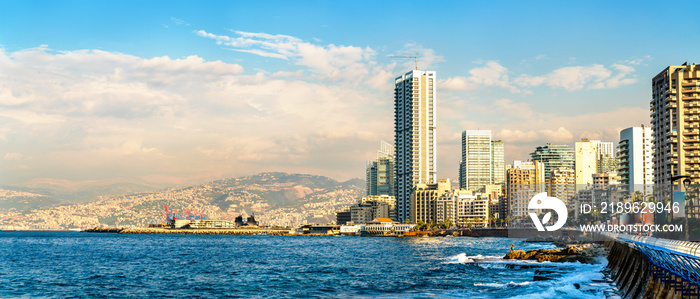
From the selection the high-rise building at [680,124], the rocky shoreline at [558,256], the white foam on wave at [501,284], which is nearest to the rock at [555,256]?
the rocky shoreline at [558,256]

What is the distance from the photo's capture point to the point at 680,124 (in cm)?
17675

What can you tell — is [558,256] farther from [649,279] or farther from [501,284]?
[649,279]

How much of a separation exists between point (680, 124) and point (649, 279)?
157m

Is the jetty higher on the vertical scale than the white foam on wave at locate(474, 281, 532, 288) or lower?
higher

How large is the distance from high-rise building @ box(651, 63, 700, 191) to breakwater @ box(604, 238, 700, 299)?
5054 inches

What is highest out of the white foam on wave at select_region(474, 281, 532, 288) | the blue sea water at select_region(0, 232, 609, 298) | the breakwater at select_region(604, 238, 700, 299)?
the breakwater at select_region(604, 238, 700, 299)

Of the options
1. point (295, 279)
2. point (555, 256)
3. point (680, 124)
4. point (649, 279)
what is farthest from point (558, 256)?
point (680, 124)

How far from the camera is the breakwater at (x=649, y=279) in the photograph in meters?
31.5

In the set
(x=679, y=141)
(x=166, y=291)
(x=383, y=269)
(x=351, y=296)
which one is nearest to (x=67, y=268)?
(x=166, y=291)

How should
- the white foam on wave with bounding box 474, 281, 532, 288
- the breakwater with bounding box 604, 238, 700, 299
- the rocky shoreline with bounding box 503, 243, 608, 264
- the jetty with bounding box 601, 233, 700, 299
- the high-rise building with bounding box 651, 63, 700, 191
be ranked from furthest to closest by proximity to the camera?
the high-rise building with bounding box 651, 63, 700, 191
the rocky shoreline with bounding box 503, 243, 608, 264
the white foam on wave with bounding box 474, 281, 532, 288
the breakwater with bounding box 604, 238, 700, 299
the jetty with bounding box 601, 233, 700, 299

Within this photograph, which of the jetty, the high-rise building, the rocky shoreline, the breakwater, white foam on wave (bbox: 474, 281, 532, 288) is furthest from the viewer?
the high-rise building

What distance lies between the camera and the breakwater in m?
31.5

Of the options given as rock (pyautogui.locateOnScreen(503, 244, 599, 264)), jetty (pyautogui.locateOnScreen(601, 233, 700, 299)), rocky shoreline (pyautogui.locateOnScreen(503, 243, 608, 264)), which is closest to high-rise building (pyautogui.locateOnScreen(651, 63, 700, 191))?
rocky shoreline (pyautogui.locateOnScreen(503, 243, 608, 264))

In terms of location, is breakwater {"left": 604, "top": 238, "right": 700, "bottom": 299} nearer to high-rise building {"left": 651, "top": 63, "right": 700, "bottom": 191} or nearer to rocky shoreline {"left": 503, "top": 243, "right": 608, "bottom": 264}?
rocky shoreline {"left": 503, "top": 243, "right": 608, "bottom": 264}
